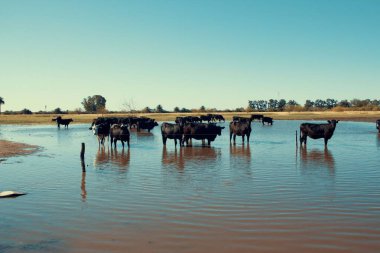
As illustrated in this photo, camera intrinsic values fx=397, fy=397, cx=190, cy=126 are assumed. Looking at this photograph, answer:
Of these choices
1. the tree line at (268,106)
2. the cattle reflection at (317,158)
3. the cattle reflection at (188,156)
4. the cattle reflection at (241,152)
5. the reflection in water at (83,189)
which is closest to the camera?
the reflection in water at (83,189)

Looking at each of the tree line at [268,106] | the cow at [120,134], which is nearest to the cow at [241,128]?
the cow at [120,134]

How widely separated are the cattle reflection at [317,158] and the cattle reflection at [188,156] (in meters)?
3.71

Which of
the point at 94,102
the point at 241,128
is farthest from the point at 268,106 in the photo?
the point at 241,128

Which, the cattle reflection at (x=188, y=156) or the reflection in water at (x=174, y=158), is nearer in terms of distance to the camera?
the reflection in water at (x=174, y=158)

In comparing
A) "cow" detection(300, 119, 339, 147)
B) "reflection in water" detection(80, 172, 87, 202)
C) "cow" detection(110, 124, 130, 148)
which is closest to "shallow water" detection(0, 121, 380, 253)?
"reflection in water" detection(80, 172, 87, 202)

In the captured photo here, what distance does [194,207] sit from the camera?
844 centimetres

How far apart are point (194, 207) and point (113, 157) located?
10052 millimetres

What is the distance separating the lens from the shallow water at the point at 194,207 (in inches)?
250

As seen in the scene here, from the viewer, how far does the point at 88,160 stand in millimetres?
16953

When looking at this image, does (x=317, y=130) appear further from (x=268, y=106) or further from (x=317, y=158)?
(x=268, y=106)

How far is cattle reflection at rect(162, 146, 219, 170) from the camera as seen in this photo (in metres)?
15.5

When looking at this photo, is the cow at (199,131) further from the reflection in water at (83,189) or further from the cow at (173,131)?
the reflection in water at (83,189)

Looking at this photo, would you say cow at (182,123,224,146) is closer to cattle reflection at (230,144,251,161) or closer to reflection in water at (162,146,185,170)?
cattle reflection at (230,144,251,161)

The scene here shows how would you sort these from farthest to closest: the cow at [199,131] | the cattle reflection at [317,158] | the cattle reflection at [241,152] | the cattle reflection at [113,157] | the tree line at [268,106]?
the tree line at [268,106] < the cow at [199,131] < the cattle reflection at [241,152] < the cattle reflection at [113,157] < the cattle reflection at [317,158]
